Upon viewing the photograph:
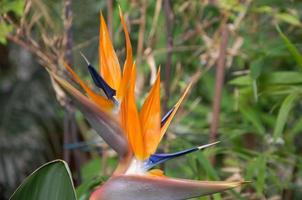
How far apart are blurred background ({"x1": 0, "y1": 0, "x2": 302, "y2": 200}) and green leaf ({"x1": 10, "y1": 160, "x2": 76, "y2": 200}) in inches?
7.8

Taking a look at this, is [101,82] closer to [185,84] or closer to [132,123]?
[132,123]

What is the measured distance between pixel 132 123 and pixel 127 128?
0.01m

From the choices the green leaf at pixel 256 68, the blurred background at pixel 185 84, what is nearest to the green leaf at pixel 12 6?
the blurred background at pixel 185 84

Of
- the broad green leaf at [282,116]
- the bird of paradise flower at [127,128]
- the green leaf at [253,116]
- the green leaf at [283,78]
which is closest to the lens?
the bird of paradise flower at [127,128]

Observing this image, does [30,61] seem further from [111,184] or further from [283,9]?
[111,184]

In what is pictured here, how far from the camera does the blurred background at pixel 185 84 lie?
1.24 metres

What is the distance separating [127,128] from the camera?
32.4 inches

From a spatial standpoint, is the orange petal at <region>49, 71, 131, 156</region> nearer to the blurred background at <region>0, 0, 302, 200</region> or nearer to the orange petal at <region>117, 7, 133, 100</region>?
the orange petal at <region>117, 7, 133, 100</region>

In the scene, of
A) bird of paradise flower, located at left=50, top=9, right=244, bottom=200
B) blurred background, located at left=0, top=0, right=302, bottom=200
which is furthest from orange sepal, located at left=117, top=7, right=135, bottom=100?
blurred background, located at left=0, top=0, right=302, bottom=200

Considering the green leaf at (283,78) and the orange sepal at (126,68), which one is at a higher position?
the orange sepal at (126,68)

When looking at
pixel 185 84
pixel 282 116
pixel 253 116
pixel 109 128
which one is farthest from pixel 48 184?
pixel 185 84

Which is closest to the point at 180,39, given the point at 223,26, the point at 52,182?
the point at 223,26

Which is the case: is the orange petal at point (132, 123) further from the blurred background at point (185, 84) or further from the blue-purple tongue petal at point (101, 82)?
the blurred background at point (185, 84)

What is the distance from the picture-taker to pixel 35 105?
217cm
